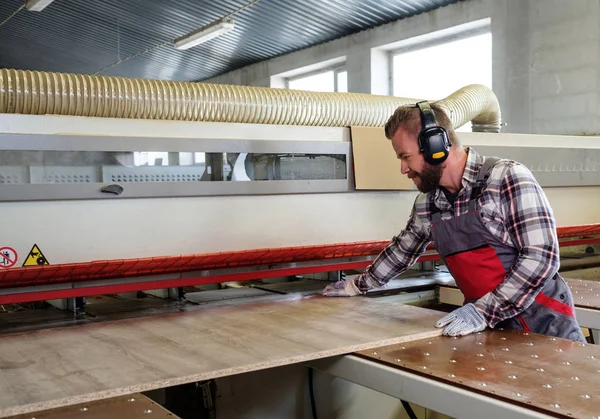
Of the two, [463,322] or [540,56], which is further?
[540,56]

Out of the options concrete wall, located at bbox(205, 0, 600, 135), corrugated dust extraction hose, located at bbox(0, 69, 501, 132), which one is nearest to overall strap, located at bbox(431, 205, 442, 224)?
corrugated dust extraction hose, located at bbox(0, 69, 501, 132)

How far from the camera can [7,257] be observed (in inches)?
69.2

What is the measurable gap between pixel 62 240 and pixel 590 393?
4.71 feet

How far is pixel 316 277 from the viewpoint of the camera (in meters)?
2.67

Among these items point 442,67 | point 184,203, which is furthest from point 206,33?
point 184,203

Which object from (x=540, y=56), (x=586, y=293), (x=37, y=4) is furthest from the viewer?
(x=37, y=4)

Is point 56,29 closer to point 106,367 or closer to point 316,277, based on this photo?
point 316,277

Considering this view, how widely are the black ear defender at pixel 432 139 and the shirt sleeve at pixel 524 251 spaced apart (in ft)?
0.63

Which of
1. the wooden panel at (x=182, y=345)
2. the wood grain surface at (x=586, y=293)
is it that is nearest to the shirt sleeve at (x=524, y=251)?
the wooden panel at (x=182, y=345)

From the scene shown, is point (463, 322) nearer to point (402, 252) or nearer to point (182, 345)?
point (402, 252)

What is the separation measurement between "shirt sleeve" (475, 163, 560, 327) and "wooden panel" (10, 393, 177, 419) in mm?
934

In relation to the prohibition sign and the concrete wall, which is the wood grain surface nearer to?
the prohibition sign

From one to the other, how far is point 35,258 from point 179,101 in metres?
0.67

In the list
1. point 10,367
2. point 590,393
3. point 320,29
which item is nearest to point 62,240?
point 10,367
